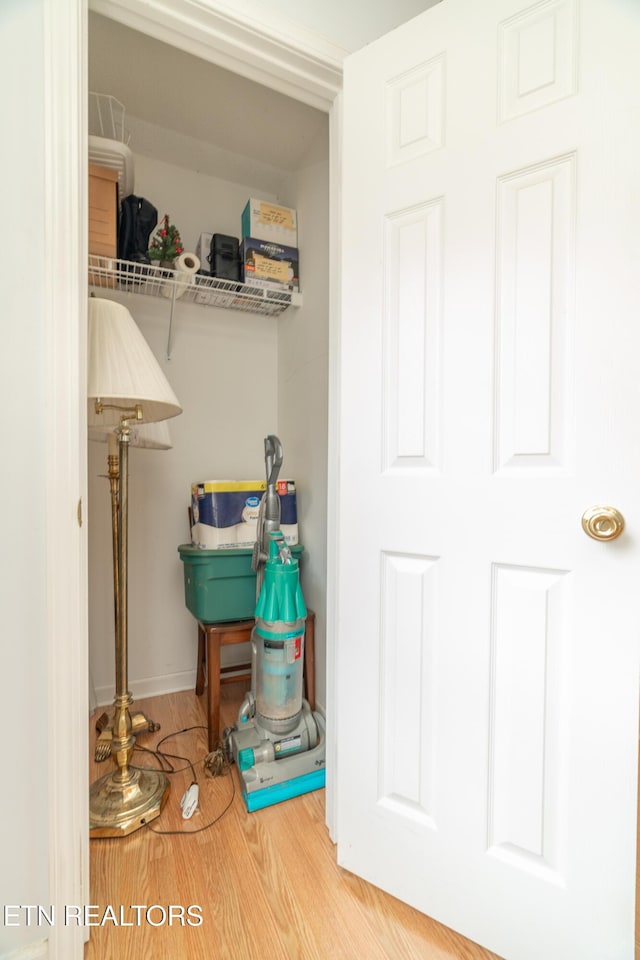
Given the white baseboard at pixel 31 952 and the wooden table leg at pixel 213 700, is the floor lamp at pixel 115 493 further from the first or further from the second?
the white baseboard at pixel 31 952

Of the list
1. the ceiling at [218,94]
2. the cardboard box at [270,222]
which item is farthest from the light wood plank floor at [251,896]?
the cardboard box at [270,222]

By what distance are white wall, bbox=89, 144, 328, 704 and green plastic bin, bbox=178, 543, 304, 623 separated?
300 mm

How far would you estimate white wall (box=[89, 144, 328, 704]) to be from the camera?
1907mm

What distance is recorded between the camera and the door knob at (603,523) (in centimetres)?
78

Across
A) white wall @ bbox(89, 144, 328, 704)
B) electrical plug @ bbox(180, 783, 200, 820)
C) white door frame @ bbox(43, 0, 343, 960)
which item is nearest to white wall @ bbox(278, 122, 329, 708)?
white wall @ bbox(89, 144, 328, 704)

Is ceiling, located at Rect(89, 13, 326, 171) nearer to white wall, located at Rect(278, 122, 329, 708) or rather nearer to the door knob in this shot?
white wall, located at Rect(278, 122, 329, 708)

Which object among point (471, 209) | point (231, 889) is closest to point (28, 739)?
point (231, 889)

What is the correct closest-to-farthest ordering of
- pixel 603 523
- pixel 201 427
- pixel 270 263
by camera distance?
pixel 603 523 → pixel 270 263 → pixel 201 427

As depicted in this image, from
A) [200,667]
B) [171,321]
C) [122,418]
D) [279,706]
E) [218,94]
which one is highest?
[218,94]

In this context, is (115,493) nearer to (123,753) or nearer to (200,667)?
(123,753)

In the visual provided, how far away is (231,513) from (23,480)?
1000 millimetres

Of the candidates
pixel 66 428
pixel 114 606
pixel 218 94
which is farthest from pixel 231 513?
pixel 218 94

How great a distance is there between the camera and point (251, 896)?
1.05m

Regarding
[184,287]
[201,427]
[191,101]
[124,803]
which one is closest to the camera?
[124,803]
